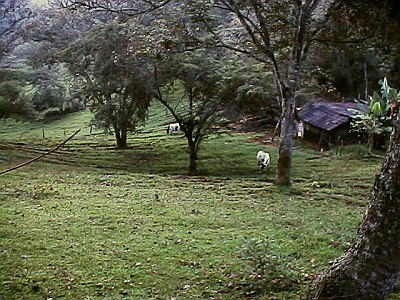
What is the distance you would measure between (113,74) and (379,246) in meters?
16.3

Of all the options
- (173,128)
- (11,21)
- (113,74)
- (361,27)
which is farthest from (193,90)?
(11,21)

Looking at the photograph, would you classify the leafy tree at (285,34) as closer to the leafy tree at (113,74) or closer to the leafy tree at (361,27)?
the leafy tree at (361,27)

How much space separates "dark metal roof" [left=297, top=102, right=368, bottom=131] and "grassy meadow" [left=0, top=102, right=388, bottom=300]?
16.7 feet

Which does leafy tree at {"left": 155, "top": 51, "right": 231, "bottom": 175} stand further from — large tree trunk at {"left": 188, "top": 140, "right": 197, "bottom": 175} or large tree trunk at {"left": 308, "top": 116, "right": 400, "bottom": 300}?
large tree trunk at {"left": 308, "top": 116, "right": 400, "bottom": 300}

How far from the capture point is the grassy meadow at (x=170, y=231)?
5375mm

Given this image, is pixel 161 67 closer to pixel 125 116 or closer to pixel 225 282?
pixel 125 116

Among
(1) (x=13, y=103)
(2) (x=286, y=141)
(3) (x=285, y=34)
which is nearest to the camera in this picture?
(2) (x=286, y=141)

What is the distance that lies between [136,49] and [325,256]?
33.2ft

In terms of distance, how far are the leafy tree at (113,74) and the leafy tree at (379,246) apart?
1223 centimetres

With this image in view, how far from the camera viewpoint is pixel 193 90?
54.6 feet

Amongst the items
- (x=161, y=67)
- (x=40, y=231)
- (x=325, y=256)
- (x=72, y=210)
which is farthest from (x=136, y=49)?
(x=325, y=256)

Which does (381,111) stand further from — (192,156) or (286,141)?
(192,156)

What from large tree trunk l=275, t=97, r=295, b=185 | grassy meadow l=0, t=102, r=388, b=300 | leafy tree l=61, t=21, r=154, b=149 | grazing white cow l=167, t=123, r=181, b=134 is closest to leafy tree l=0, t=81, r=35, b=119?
leafy tree l=61, t=21, r=154, b=149

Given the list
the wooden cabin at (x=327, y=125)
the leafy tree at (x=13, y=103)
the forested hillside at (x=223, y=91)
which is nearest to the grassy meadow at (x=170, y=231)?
the forested hillside at (x=223, y=91)
